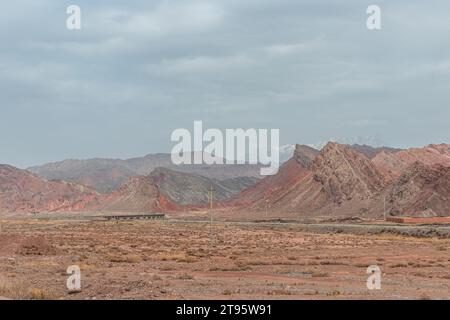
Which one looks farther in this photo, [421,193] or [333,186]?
[333,186]

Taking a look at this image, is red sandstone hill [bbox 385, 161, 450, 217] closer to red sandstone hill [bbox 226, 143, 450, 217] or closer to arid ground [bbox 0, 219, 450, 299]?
red sandstone hill [bbox 226, 143, 450, 217]

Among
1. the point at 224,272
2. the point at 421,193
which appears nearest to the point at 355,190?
the point at 421,193

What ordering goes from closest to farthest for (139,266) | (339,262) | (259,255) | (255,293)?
1. (255,293)
2. (139,266)
3. (339,262)
4. (259,255)

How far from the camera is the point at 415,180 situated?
457ft

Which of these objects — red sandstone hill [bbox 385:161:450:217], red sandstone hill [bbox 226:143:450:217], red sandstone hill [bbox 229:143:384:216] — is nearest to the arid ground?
red sandstone hill [bbox 385:161:450:217]

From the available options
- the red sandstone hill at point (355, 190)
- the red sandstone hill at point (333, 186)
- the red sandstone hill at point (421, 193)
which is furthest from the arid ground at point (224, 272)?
the red sandstone hill at point (333, 186)

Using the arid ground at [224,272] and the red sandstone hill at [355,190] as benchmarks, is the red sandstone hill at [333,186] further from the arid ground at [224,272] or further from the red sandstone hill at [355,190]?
the arid ground at [224,272]

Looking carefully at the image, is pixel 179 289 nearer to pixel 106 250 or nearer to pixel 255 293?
pixel 255 293

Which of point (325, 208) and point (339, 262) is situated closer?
point (339, 262)

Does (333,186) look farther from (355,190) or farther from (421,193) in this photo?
(421,193)

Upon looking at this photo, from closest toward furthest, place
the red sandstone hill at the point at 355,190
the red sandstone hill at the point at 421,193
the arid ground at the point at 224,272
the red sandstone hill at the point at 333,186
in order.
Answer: the arid ground at the point at 224,272 → the red sandstone hill at the point at 421,193 → the red sandstone hill at the point at 355,190 → the red sandstone hill at the point at 333,186

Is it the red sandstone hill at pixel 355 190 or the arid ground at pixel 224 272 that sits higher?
the red sandstone hill at pixel 355 190
